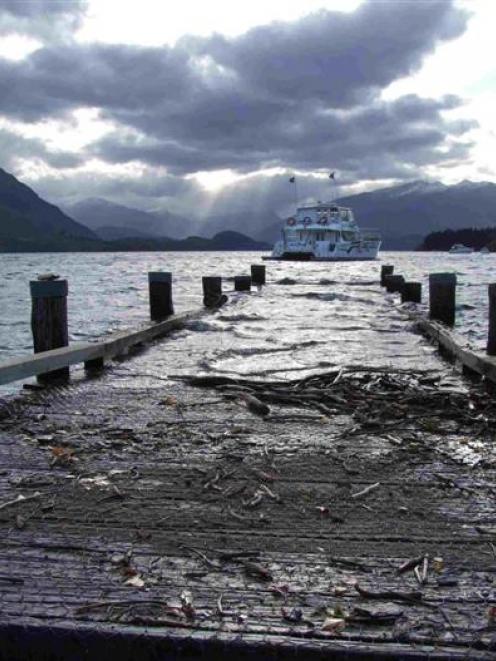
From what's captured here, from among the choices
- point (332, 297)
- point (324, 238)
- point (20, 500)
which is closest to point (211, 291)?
point (332, 297)

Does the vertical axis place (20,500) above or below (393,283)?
below

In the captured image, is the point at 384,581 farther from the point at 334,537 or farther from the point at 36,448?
the point at 36,448

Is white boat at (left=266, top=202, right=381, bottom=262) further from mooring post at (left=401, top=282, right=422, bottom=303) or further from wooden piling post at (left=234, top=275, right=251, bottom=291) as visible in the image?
mooring post at (left=401, top=282, right=422, bottom=303)

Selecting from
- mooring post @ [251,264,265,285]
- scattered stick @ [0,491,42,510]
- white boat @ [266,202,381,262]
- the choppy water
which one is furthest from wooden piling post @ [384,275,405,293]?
white boat @ [266,202,381,262]

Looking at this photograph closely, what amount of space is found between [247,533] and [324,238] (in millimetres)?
79487

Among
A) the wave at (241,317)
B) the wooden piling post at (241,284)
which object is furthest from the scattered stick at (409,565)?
the wooden piling post at (241,284)

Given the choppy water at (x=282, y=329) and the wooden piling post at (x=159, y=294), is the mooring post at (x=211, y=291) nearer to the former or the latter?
the choppy water at (x=282, y=329)

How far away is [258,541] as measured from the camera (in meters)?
2.60

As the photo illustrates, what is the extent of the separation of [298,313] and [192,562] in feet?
41.1

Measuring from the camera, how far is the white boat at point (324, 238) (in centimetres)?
7881

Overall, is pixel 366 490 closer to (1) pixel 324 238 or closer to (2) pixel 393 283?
(2) pixel 393 283

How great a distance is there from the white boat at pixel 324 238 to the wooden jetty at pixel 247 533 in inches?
2940

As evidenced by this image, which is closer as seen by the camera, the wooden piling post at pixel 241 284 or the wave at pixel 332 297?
the wave at pixel 332 297

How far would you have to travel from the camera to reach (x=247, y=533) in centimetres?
268
